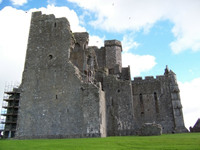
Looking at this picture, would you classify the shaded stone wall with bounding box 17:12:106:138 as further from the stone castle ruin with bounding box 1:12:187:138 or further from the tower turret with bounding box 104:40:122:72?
the tower turret with bounding box 104:40:122:72

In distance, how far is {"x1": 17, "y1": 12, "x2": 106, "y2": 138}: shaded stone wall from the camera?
19453 mm

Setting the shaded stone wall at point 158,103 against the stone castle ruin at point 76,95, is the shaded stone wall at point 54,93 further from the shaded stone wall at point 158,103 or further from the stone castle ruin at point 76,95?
the shaded stone wall at point 158,103

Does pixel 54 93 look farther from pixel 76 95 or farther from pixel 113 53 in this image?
pixel 113 53

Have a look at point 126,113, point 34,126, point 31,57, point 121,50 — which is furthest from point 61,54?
point 121,50

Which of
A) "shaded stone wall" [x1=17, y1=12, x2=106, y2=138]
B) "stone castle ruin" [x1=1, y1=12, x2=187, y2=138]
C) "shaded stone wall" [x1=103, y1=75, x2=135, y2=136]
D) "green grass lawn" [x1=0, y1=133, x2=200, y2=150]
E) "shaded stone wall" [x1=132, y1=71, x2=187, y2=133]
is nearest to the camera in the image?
"green grass lawn" [x1=0, y1=133, x2=200, y2=150]

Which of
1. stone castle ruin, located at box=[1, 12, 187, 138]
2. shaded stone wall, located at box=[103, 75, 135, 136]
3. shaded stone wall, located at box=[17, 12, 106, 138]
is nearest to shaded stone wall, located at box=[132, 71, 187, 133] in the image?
stone castle ruin, located at box=[1, 12, 187, 138]

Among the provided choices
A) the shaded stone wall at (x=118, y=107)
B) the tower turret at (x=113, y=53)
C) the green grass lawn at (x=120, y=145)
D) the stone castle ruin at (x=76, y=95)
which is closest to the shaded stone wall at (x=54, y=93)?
the stone castle ruin at (x=76, y=95)

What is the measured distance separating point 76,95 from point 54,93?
2305 millimetres

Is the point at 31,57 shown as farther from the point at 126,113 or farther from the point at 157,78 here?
the point at 157,78

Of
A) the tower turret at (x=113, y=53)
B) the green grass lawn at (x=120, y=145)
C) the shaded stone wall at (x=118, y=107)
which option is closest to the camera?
the green grass lawn at (x=120, y=145)

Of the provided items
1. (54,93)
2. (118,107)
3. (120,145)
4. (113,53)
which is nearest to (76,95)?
(54,93)

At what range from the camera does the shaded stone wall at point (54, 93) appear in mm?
19453

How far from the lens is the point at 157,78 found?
29516 mm

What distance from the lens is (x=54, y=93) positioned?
20828mm
